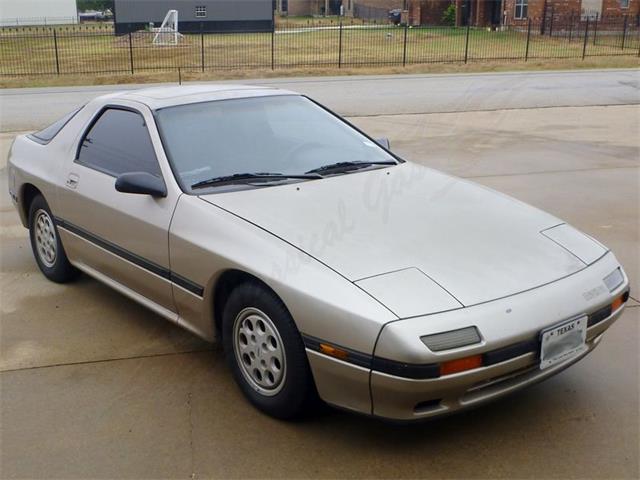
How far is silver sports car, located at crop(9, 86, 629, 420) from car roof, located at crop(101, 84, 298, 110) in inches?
0.7

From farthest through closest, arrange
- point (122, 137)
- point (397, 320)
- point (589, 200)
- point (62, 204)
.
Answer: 1. point (589, 200)
2. point (62, 204)
3. point (122, 137)
4. point (397, 320)

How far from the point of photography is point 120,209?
423cm

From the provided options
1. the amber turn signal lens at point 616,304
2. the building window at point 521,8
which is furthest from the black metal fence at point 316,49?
the amber turn signal lens at point 616,304

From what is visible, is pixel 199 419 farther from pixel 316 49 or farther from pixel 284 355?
pixel 316 49

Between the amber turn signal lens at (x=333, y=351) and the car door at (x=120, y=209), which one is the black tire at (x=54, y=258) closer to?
the car door at (x=120, y=209)

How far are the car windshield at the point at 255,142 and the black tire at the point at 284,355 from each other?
77 centimetres

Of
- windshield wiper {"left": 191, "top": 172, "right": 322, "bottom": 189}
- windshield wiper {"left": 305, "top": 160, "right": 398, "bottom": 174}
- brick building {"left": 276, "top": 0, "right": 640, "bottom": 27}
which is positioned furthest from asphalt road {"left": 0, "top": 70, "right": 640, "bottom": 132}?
brick building {"left": 276, "top": 0, "right": 640, "bottom": 27}

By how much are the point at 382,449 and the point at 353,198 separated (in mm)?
1322

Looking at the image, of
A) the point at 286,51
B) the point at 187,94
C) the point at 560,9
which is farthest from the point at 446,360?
the point at 560,9

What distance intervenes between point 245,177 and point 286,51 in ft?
102

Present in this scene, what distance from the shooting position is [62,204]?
4.88 m


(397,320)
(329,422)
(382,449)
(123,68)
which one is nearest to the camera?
(397,320)

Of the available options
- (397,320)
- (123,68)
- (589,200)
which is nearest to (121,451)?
(397,320)

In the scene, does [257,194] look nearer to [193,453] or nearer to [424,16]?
[193,453]
